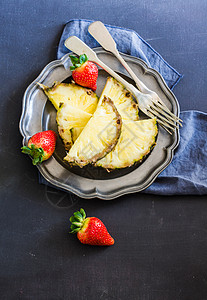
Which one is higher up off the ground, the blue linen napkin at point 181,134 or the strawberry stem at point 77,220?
the blue linen napkin at point 181,134

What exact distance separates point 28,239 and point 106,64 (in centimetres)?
100

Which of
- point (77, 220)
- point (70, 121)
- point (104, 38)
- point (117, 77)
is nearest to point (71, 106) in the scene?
point (70, 121)

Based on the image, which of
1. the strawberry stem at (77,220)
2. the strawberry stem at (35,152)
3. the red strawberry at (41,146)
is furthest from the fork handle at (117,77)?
the strawberry stem at (77,220)

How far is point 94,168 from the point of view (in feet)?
5.32

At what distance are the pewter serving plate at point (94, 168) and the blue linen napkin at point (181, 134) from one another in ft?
0.28

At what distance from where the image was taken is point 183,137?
1688 millimetres

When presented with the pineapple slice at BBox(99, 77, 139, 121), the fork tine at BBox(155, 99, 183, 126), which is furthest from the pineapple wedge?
the fork tine at BBox(155, 99, 183, 126)

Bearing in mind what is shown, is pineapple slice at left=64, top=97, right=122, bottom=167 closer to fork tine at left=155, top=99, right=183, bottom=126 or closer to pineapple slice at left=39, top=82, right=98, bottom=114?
pineapple slice at left=39, top=82, right=98, bottom=114

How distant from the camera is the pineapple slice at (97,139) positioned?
1499 millimetres

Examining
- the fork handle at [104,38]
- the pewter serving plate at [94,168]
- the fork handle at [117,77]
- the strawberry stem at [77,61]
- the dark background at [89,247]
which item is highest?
the fork handle at [104,38]

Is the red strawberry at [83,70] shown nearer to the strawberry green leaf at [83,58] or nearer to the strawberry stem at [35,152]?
the strawberry green leaf at [83,58]

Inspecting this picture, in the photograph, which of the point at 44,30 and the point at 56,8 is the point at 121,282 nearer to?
the point at 44,30

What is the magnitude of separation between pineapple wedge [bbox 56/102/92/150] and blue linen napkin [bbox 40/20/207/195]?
0.85 ft

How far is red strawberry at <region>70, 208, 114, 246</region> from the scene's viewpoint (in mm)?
1534
